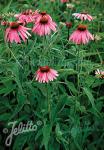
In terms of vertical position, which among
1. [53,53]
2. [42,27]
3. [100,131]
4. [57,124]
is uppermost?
[42,27]

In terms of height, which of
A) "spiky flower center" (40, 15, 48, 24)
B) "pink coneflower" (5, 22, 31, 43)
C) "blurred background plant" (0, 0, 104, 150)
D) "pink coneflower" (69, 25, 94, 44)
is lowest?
"blurred background plant" (0, 0, 104, 150)

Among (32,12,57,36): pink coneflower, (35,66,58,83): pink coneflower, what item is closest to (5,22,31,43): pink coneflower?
(32,12,57,36): pink coneflower

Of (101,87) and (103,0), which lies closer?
(101,87)

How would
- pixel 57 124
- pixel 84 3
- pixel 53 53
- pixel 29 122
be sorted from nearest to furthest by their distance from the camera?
pixel 57 124
pixel 29 122
pixel 53 53
pixel 84 3

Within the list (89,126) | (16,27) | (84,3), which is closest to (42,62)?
(16,27)

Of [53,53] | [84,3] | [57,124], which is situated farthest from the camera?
[84,3]

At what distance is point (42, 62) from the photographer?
1.95m

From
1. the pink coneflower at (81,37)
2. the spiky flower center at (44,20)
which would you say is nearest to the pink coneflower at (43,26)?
the spiky flower center at (44,20)

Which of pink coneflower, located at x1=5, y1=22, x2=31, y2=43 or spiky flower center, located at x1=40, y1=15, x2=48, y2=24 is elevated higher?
spiky flower center, located at x1=40, y1=15, x2=48, y2=24

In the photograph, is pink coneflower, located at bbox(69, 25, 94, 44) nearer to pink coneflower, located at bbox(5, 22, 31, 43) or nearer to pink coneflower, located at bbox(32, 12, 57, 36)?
pink coneflower, located at bbox(32, 12, 57, 36)

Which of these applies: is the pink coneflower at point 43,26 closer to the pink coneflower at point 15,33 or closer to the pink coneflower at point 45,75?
the pink coneflower at point 15,33

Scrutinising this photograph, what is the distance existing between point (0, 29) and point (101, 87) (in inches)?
27.7

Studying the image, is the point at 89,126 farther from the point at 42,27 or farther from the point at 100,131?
the point at 42,27

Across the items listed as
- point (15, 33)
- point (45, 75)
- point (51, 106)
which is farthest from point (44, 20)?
point (51, 106)
